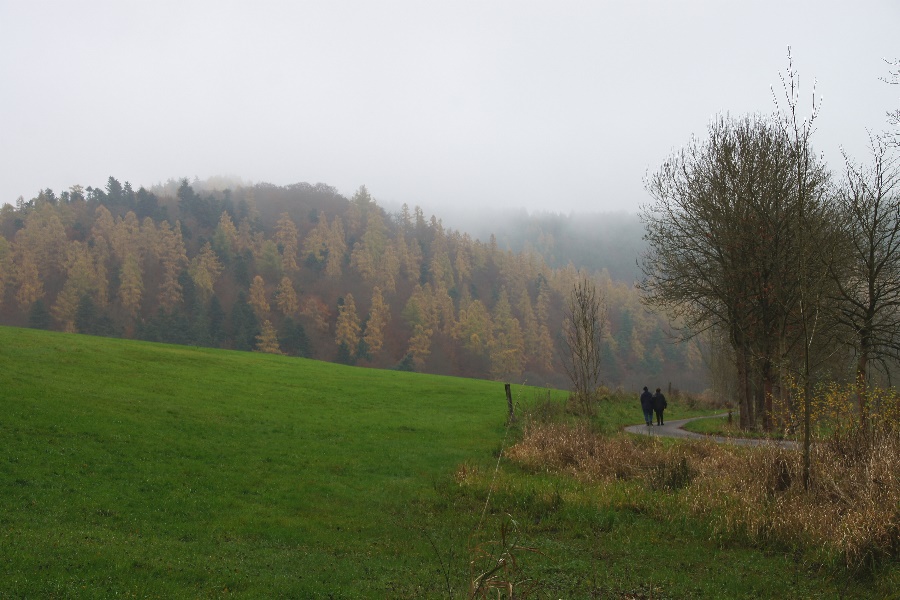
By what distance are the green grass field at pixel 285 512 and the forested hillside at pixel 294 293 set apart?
257 ft

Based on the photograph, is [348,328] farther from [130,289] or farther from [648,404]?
[648,404]

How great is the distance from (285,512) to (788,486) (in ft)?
36.5

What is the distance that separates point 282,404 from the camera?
2702cm

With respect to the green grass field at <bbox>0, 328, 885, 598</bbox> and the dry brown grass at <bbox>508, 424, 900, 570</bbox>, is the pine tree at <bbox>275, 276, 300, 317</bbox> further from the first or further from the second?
the dry brown grass at <bbox>508, 424, 900, 570</bbox>

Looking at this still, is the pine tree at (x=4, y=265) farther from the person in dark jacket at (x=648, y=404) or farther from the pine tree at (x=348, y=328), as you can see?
the person in dark jacket at (x=648, y=404)

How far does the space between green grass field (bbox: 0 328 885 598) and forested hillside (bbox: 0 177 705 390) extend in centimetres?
7832

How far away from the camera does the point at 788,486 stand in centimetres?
1221

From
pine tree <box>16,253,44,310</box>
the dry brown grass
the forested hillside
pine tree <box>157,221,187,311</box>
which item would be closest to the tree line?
the dry brown grass

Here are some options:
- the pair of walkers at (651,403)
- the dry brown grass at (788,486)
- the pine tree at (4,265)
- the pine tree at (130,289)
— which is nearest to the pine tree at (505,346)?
the pine tree at (130,289)

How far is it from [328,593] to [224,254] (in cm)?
13642

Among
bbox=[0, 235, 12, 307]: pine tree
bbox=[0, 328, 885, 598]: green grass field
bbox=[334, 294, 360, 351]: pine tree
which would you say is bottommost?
bbox=[0, 328, 885, 598]: green grass field

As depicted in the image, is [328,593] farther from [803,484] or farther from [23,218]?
[23,218]

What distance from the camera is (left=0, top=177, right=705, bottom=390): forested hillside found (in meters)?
104

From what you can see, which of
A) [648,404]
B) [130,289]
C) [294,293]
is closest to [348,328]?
[294,293]
